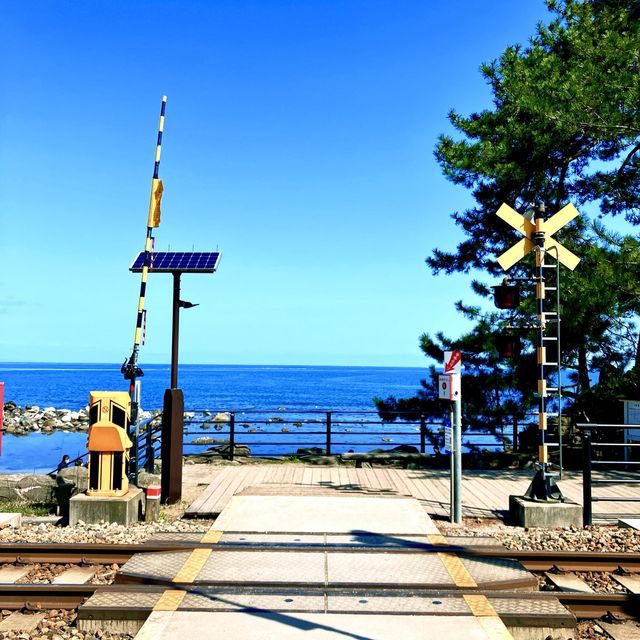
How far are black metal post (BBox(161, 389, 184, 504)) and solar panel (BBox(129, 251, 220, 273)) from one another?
6.33ft

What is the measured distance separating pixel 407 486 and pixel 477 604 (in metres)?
5.99

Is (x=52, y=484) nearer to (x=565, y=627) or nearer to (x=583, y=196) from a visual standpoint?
(x=565, y=627)

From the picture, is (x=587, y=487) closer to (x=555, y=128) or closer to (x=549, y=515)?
(x=549, y=515)

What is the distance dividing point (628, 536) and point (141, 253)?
817 centimetres

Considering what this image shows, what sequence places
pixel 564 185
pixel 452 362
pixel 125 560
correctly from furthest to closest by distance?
1. pixel 564 185
2. pixel 452 362
3. pixel 125 560

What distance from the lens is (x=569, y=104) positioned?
1326 centimetres

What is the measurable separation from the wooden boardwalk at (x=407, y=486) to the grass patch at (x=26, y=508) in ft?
7.81

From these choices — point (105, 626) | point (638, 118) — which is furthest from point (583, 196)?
point (105, 626)

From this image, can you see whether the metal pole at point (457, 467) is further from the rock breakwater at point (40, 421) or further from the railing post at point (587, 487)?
the rock breakwater at point (40, 421)

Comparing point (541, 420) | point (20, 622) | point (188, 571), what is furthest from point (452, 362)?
point (20, 622)

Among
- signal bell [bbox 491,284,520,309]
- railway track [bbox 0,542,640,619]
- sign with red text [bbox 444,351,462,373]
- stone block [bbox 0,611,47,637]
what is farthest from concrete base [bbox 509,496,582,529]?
stone block [bbox 0,611,47,637]

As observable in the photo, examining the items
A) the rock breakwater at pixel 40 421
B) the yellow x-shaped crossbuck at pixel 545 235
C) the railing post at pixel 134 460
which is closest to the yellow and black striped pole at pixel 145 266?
the railing post at pixel 134 460

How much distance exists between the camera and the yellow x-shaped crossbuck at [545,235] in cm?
955

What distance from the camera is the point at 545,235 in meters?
9.59
